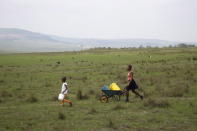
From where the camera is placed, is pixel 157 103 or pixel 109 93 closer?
pixel 157 103

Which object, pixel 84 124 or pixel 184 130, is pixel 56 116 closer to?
pixel 84 124

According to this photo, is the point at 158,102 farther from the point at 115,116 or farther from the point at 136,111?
the point at 115,116

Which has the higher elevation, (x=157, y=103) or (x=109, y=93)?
(x=109, y=93)

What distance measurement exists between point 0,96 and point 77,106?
6.75 meters

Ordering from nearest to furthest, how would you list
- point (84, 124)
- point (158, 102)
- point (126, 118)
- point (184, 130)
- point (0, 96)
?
point (184, 130) < point (84, 124) < point (126, 118) < point (158, 102) < point (0, 96)

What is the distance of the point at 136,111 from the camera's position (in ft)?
41.4

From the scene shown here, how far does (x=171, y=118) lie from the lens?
11.2 meters

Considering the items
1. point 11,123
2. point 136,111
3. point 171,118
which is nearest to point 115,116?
point 136,111

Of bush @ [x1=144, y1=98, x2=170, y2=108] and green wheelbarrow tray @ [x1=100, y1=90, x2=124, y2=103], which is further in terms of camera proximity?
green wheelbarrow tray @ [x1=100, y1=90, x2=124, y2=103]

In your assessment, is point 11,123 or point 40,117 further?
point 40,117

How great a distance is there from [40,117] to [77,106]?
2.73 m

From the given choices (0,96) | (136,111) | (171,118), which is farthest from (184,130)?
(0,96)

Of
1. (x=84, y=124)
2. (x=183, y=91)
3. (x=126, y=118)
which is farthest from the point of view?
(x=183, y=91)

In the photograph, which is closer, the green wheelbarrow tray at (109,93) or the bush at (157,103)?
the bush at (157,103)
